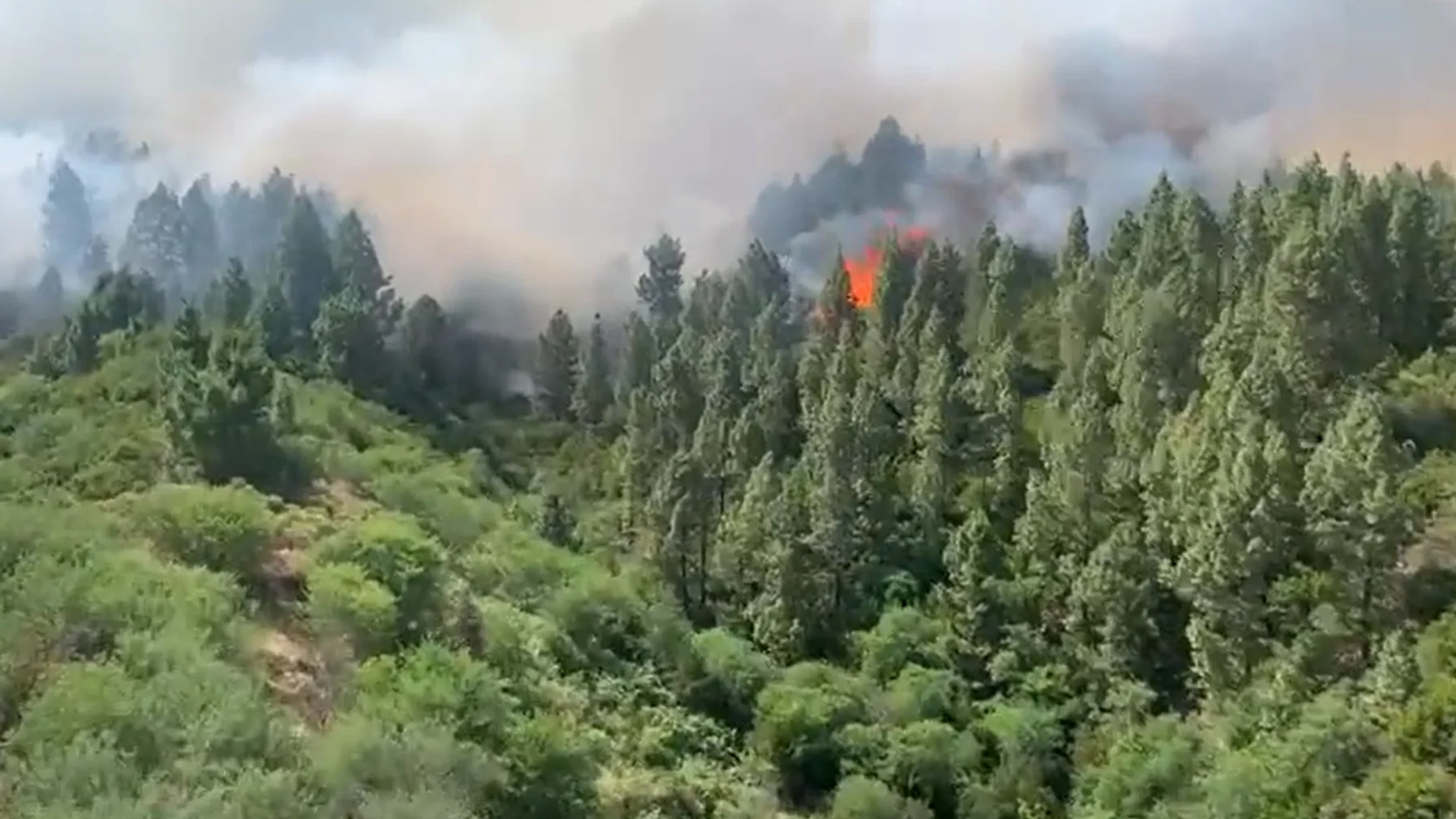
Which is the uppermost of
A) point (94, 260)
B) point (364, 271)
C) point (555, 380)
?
point (94, 260)

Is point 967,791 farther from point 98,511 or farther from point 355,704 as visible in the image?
point 98,511

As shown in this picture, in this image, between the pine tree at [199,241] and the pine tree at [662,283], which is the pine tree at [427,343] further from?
the pine tree at [199,241]

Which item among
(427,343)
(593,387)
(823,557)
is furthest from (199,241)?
(823,557)

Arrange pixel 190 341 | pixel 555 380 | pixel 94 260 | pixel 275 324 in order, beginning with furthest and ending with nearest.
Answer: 1. pixel 94 260
2. pixel 555 380
3. pixel 275 324
4. pixel 190 341

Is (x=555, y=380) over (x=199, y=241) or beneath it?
beneath

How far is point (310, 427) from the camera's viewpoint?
10831 cm

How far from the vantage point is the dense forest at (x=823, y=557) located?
61344 mm

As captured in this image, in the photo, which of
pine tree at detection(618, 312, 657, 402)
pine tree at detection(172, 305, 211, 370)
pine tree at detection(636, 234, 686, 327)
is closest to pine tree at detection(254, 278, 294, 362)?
pine tree at detection(172, 305, 211, 370)

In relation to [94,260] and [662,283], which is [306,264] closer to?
[662,283]

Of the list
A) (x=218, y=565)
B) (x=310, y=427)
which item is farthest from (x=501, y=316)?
(x=218, y=565)

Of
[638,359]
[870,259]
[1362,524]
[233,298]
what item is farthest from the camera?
[870,259]

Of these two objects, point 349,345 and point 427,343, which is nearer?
point 349,345

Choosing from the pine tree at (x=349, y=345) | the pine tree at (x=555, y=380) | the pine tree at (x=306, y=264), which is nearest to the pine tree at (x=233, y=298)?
the pine tree at (x=349, y=345)

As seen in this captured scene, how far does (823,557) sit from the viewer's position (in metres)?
100
